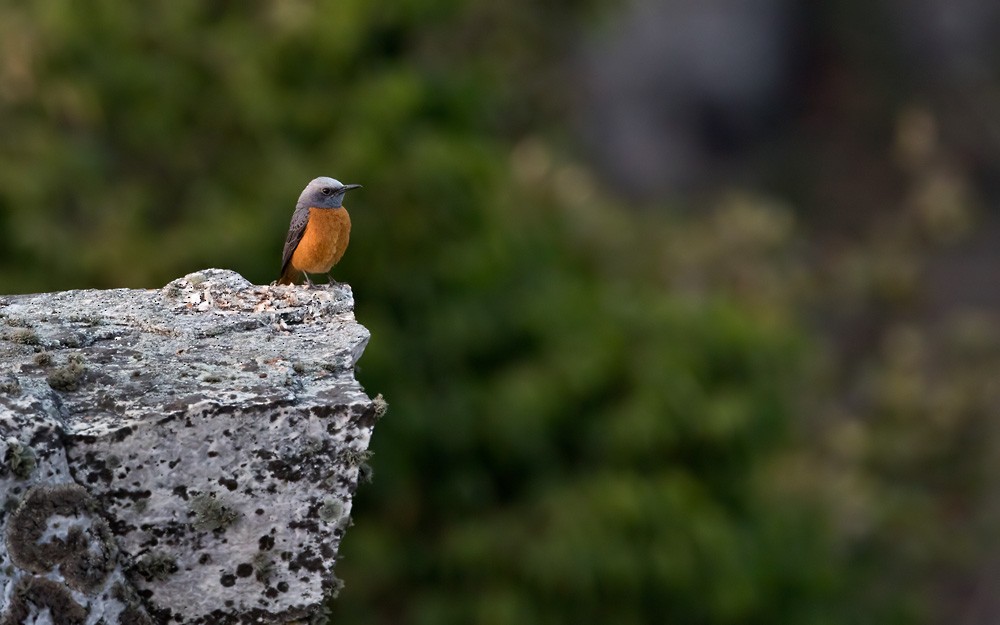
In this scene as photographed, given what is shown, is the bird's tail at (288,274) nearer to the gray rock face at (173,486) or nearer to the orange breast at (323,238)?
the orange breast at (323,238)

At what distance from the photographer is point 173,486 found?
312cm

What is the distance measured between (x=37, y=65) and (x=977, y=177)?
17636 millimetres

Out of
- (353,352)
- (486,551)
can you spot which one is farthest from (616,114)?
(353,352)

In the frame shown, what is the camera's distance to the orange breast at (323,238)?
5.96 metres

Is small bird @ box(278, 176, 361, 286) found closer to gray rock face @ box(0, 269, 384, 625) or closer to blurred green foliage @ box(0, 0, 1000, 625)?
gray rock face @ box(0, 269, 384, 625)

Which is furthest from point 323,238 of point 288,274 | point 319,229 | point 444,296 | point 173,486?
point 444,296

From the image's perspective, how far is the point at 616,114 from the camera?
89.6 ft

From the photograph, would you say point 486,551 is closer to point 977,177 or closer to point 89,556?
point 89,556

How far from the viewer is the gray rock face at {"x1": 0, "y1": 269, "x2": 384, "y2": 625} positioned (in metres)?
3.01

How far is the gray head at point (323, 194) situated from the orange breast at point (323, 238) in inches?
1.2

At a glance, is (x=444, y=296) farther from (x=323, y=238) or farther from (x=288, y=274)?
(x=323, y=238)

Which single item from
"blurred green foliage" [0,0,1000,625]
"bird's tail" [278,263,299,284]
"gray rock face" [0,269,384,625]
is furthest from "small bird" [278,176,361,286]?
"blurred green foliage" [0,0,1000,625]

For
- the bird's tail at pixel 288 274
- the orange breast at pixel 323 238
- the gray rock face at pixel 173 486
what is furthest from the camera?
the bird's tail at pixel 288 274

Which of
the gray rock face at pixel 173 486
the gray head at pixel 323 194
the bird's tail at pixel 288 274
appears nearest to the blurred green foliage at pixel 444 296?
the bird's tail at pixel 288 274
